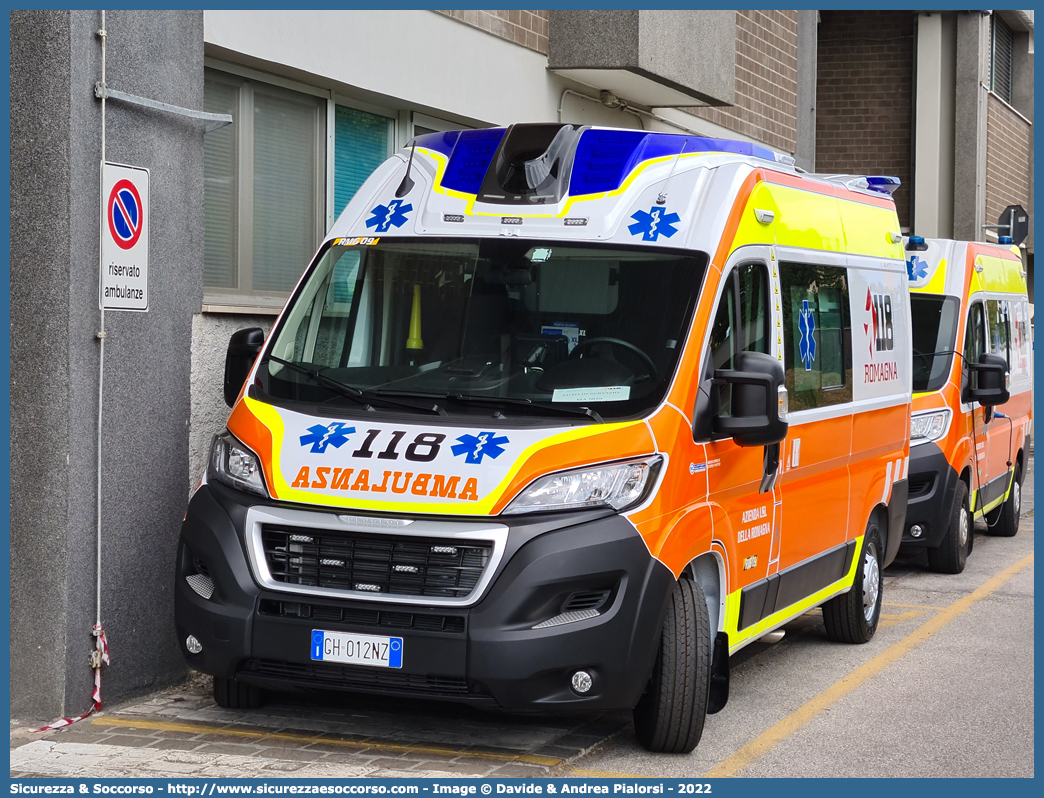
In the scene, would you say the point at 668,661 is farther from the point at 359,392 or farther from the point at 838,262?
the point at 838,262

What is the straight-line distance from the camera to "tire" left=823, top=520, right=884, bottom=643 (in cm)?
877

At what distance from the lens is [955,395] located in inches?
458

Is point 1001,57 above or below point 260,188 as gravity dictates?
above

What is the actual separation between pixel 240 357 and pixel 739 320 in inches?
92.2

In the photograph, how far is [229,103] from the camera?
8898mm

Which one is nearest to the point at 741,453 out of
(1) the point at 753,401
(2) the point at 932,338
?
(1) the point at 753,401

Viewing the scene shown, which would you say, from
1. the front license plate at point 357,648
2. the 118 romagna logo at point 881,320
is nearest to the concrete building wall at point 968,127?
the 118 romagna logo at point 881,320

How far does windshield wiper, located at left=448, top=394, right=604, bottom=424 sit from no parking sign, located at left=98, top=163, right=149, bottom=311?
1.85 metres

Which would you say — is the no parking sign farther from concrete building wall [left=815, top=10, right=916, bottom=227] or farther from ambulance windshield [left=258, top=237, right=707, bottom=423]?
concrete building wall [left=815, top=10, right=916, bottom=227]

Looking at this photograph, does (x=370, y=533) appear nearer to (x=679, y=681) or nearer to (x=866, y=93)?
(x=679, y=681)

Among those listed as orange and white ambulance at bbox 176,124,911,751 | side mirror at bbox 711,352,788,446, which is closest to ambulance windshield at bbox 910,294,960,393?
orange and white ambulance at bbox 176,124,911,751

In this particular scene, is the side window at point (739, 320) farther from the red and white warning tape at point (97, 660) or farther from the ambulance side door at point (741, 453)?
the red and white warning tape at point (97, 660)

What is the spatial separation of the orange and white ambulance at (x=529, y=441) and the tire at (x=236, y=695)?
0.05 feet

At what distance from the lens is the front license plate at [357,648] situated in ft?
18.6
